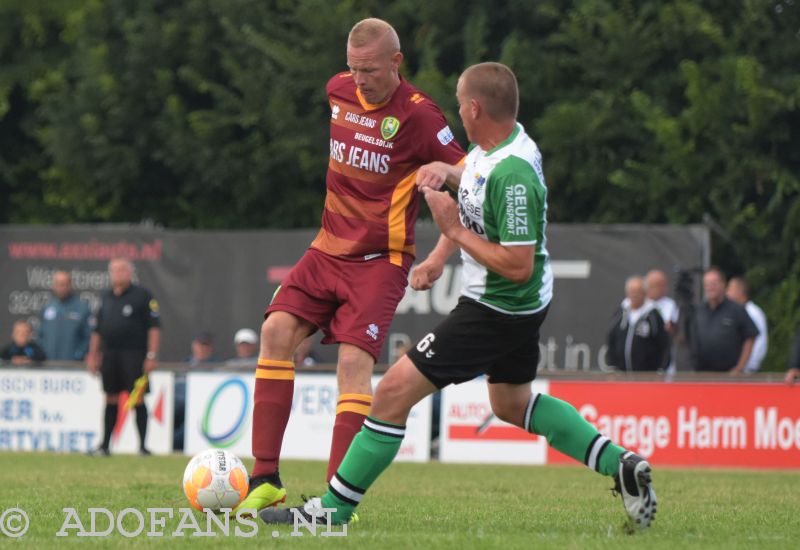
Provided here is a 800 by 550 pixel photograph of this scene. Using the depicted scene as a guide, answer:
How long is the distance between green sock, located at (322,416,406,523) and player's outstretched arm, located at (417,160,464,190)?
1120 mm

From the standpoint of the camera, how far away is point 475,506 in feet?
29.5

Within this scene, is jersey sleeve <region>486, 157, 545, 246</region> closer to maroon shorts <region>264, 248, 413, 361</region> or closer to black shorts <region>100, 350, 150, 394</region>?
maroon shorts <region>264, 248, 413, 361</region>

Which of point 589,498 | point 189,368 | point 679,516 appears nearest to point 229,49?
point 189,368

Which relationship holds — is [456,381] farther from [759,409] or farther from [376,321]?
[759,409]

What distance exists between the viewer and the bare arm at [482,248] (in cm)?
685

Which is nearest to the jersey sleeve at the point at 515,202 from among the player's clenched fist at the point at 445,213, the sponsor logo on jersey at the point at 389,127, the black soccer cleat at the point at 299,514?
the player's clenched fist at the point at 445,213

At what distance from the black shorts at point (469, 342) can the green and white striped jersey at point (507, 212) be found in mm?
51

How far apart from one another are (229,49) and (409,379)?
57.7ft

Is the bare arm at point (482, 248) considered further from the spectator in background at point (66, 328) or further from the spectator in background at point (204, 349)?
the spectator in background at point (66, 328)

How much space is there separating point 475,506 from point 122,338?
8668 millimetres

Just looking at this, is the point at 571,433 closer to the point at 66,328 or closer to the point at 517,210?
the point at 517,210

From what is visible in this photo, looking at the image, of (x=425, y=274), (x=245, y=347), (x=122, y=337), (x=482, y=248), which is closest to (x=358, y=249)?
(x=425, y=274)

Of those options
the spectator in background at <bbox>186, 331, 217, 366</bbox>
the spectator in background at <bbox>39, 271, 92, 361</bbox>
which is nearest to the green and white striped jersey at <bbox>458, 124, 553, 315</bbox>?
the spectator in background at <bbox>186, 331, 217, 366</bbox>

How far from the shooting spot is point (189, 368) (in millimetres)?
18469
